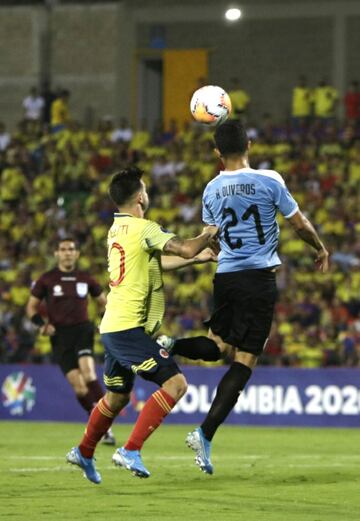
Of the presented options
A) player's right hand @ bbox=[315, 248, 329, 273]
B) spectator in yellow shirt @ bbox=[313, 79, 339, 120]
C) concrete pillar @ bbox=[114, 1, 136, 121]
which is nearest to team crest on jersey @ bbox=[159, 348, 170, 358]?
player's right hand @ bbox=[315, 248, 329, 273]

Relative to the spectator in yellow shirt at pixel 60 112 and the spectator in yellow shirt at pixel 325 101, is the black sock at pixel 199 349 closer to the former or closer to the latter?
the spectator in yellow shirt at pixel 325 101

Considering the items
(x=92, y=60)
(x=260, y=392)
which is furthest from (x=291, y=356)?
(x=92, y=60)

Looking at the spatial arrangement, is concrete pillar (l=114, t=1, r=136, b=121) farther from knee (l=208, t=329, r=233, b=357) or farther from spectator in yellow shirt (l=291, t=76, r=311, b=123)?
knee (l=208, t=329, r=233, b=357)

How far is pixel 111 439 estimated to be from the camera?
589 inches

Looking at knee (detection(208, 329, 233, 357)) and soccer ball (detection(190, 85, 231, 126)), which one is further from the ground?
soccer ball (detection(190, 85, 231, 126))

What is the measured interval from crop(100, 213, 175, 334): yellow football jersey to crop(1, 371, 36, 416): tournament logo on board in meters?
12.4

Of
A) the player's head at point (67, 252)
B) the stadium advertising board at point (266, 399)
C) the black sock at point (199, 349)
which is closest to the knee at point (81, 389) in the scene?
the player's head at point (67, 252)

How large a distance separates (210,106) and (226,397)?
2295mm

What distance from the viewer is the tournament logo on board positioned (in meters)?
21.9

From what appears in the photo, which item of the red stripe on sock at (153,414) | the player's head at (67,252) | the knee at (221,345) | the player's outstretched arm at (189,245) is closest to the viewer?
the player's outstretched arm at (189,245)

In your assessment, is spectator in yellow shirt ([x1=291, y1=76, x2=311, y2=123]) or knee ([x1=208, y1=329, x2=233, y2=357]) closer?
knee ([x1=208, y1=329, x2=233, y2=357])

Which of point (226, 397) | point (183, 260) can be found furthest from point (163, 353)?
point (183, 260)

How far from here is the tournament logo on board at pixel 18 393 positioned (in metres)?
21.9

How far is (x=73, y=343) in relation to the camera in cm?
1567
